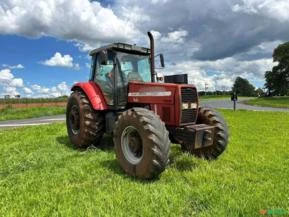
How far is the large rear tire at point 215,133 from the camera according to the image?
706 cm

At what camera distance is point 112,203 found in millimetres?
4699

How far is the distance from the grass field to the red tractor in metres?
0.35

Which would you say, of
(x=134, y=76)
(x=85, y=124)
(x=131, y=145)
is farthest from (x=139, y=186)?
(x=134, y=76)

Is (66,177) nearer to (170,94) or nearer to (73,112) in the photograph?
(170,94)

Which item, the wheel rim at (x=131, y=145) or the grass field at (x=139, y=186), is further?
the wheel rim at (x=131, y=145)

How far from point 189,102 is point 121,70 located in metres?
2.06

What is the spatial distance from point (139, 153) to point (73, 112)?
345cm

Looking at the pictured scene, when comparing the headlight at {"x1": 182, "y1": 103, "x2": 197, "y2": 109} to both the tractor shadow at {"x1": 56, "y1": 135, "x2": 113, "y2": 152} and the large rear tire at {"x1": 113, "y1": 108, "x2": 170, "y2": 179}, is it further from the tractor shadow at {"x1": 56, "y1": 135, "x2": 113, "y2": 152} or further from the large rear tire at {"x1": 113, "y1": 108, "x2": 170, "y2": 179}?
the tractor shadow at {"x1": 56, "y1": 135, "x2": 113, "y2": 152}

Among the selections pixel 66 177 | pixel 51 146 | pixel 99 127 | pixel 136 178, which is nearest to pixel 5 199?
pixel 66 177

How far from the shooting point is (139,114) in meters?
6.12

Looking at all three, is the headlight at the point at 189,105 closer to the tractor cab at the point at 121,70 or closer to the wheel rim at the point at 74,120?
the tractor cab at the point at 121,70

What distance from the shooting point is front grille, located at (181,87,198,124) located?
673cm

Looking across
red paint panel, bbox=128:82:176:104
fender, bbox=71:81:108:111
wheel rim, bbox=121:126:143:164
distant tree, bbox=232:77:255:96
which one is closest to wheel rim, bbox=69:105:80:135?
fender, bbox=71:81:108:111

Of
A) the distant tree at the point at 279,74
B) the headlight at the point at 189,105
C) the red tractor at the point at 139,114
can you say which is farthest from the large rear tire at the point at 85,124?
the distant tree at the point at 279,74
